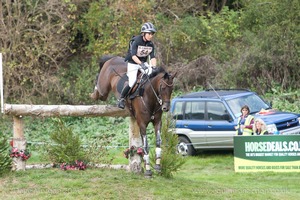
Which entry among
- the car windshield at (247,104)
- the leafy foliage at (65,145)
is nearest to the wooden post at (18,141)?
the leafy foliage at (65,145)

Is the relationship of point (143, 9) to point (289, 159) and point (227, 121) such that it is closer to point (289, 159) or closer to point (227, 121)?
point (227, 121)

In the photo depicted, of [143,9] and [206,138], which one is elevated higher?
[143,9]

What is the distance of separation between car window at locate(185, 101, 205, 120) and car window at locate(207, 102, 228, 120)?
10.3 inches

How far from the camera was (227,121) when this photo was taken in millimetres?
20438

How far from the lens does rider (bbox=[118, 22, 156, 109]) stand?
43.5ft

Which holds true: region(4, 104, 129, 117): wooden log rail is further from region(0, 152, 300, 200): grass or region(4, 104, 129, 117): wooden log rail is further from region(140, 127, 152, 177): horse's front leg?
region(0, 152, 300, 200): grass

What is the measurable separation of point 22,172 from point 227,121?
849cm

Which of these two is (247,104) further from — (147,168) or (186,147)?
(147,168)

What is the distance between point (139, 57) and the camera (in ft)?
44.2

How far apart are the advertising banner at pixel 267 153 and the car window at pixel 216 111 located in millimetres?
2868

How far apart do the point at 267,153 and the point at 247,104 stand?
3442 millimetres

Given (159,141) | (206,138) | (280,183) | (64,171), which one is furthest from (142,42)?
(206,138)

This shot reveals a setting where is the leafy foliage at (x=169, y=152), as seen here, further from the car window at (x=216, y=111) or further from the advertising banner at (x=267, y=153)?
the car window at (x=216, y=111)

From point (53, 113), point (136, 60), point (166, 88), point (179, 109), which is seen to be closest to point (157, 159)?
point (166, 88)
